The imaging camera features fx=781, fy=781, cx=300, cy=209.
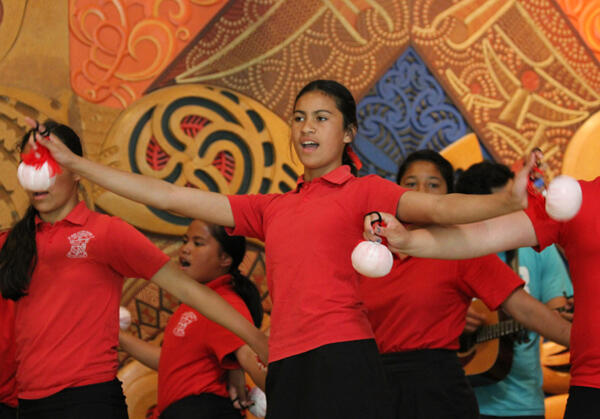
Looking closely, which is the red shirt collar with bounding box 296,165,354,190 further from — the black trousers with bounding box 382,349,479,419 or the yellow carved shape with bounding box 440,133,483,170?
the yellow carved shape with bounding box 440,133,483,170

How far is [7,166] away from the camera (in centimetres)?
309

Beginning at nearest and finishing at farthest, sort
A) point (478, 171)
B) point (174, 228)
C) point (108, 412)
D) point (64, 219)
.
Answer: point (108, 412)
point (64, 219)
point (478, 171)
point (174, 228)

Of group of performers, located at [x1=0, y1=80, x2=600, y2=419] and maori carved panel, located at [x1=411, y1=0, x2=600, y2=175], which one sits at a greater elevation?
maori carved panel, located at [x1=411, y1=0, x2=600, y2=175]

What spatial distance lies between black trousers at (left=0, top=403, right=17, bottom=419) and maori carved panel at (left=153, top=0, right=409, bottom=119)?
5.17 ft

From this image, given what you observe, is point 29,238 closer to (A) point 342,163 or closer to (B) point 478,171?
(A) point 342,163

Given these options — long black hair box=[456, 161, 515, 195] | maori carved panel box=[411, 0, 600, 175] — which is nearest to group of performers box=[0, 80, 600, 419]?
long black hair box=[456, 161, 515, 195]

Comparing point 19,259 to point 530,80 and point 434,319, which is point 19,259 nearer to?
point 434,319

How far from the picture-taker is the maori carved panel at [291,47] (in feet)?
11.2

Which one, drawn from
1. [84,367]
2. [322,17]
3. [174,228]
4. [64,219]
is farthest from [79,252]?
[322,17]

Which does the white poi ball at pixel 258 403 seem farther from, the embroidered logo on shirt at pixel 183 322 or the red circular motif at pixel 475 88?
the red circular motif at pixel 475 88

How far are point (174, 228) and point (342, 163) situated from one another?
1366mm

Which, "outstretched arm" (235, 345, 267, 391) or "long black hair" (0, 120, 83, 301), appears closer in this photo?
"long black hair" (0, 120, 83, 301)

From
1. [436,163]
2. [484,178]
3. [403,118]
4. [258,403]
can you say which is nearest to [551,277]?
[484,178]

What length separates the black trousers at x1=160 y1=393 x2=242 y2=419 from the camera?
2.43m
